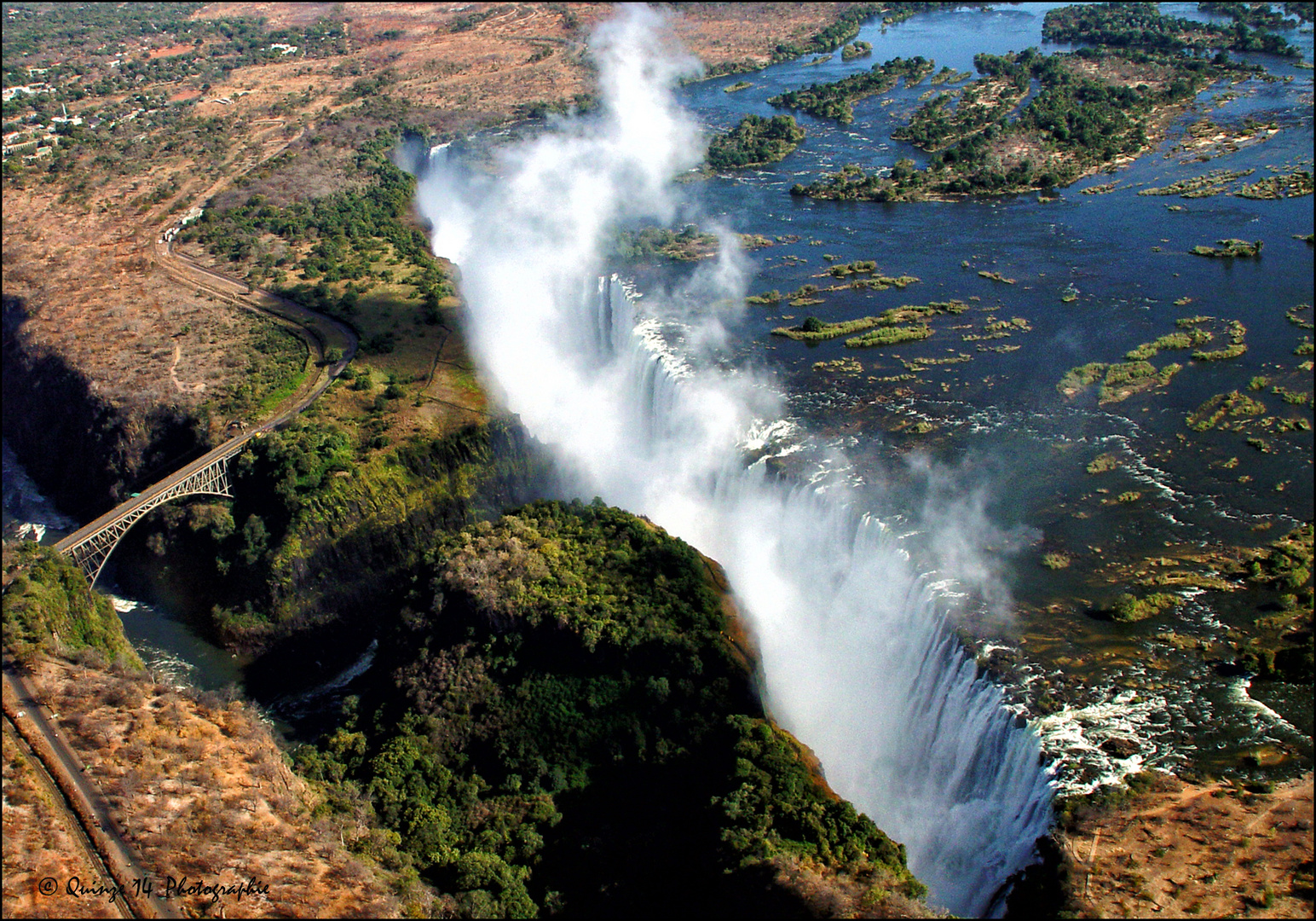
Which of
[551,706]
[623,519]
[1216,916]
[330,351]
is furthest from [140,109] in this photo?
[1216,916]

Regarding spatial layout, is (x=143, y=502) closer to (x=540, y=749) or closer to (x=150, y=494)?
(x=150, y=494)

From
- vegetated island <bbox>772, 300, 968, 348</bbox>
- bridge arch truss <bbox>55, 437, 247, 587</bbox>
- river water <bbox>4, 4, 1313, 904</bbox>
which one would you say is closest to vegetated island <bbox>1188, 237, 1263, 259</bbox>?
river water <bbox>4, 4, 1313, 904</bbox>

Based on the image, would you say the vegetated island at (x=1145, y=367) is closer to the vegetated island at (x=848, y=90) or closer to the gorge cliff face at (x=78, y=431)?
the gorge cliff face at (x=78, y=431)

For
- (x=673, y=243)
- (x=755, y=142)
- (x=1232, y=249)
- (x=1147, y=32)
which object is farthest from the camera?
(x=1147, y=32)

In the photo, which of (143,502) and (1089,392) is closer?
(143,502)

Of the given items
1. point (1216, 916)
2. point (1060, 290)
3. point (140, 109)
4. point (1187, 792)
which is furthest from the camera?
point (140, 109)

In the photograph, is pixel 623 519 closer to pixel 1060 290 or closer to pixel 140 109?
pixel 1060 290

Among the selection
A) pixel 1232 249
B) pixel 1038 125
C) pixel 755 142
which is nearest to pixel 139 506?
pixel 1232 249

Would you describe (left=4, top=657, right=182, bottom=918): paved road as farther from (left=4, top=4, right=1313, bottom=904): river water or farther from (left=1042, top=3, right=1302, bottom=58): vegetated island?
(left=1042, top=3, right=1302, bottom=58): vegetated island
